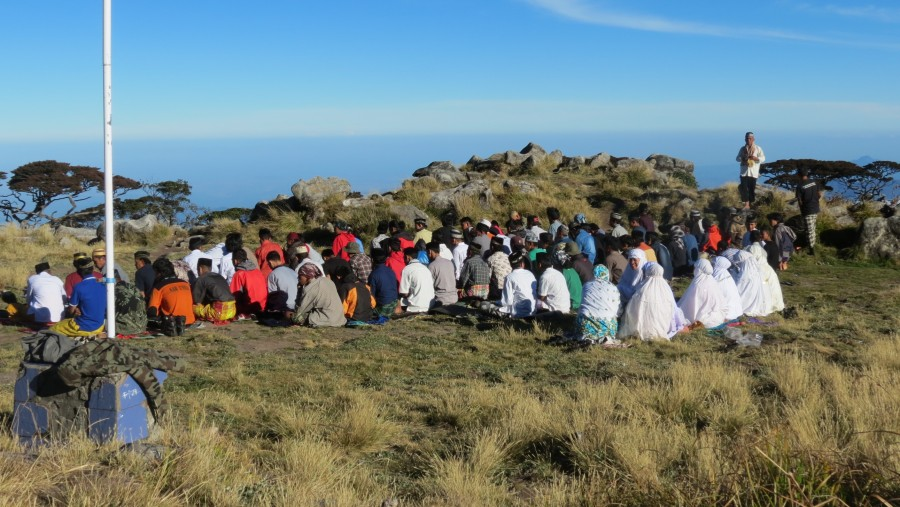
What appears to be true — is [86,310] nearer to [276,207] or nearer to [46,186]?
[276,207]

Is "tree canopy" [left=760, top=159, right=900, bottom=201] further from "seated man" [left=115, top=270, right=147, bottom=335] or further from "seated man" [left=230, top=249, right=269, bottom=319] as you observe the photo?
"seated man" [left=115, top=270, right=147, bottom=335]

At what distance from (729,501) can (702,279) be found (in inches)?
311

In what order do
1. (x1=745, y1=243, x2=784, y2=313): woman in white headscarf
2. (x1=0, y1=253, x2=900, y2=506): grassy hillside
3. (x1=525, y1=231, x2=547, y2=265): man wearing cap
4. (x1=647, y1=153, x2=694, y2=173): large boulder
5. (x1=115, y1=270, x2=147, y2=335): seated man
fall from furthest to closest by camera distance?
(x1=647, y1=153, x2=694, y2=173): large boulder, (x1=525, y1=231, x2=547, y2=265): man wearing cap, (x1=745, y1=243, x2=784, y2=313): woman in white headscarf, (x1=115, y1=270, x2=147, y2=335): seated man, (x1=0, y1=253, x2=900, y2=506): grassy hillside

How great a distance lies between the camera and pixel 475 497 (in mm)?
5391

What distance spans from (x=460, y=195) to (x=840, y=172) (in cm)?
2484

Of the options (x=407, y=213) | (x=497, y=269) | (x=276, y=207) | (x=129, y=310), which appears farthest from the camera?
(x=276, y=207)

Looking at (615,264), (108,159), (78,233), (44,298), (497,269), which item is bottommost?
(78,233)

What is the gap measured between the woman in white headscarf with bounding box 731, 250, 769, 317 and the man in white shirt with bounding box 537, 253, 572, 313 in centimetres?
275

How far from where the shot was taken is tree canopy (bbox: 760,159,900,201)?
39.8 meters

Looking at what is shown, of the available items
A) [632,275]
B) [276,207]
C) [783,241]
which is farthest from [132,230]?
[783,241]

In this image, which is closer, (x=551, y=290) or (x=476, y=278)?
(x=551, y=290)

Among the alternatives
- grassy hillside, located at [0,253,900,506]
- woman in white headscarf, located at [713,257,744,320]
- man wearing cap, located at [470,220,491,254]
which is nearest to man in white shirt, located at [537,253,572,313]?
grassy hillside, located at [0,253,900,506]

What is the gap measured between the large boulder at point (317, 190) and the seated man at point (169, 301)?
1237cm

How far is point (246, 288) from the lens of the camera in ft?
42.9
